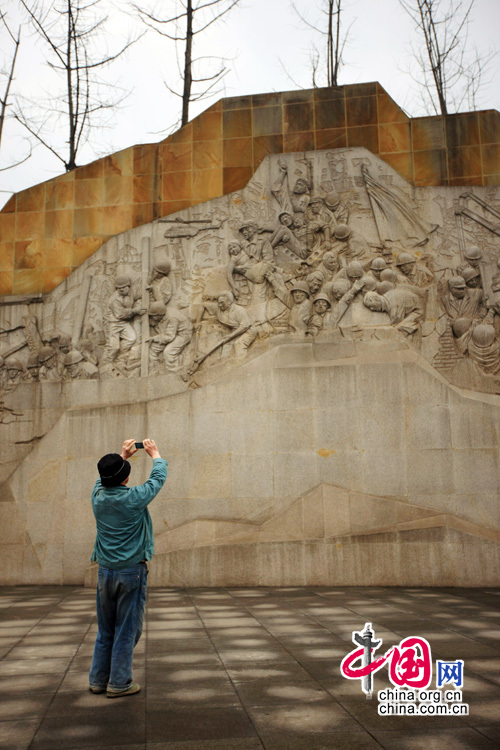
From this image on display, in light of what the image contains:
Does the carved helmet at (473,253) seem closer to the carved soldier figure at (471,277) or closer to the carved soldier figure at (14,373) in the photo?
the carved soldier figure at (471,277)

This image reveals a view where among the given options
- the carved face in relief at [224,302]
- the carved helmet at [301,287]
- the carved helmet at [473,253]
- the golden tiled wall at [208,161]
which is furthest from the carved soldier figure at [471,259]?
the carved face in relief at [224,302]

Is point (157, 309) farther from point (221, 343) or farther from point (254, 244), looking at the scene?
point (254, 244)

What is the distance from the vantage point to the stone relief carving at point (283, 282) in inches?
483

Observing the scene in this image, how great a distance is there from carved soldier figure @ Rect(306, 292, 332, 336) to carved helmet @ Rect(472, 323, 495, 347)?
2.70 m

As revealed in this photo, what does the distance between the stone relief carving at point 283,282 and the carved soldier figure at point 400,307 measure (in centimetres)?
2

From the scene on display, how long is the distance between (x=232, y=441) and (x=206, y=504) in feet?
3.99

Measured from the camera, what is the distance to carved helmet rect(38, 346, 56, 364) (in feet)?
43.1

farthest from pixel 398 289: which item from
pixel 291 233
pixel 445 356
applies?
pixel 291 233

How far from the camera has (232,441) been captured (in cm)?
1191

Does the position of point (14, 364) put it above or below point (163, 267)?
below

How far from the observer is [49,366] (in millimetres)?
13117

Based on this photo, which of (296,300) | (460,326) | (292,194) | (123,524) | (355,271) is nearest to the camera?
(123,524)

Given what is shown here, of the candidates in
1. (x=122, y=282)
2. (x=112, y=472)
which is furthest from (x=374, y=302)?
(x=112, y=472)

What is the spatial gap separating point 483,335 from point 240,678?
8.61 meters
